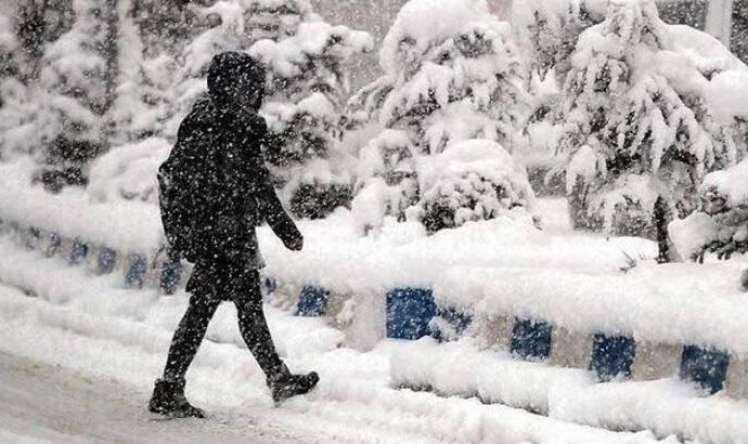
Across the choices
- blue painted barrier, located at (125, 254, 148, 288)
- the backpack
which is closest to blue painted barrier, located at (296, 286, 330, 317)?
the backpack

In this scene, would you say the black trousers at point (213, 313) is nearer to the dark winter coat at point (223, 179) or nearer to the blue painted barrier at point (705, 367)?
the dark winter coat at point (223, 179)

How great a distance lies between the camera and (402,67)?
1006 cm

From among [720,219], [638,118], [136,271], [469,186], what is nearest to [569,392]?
[720,219]

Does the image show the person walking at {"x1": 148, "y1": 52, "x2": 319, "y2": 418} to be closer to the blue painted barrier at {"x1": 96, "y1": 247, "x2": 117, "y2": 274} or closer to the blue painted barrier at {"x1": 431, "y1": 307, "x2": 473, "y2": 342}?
the blue painted barrier at {"x1": 431, "y1": 307, "x2": 473, "y2": 342}

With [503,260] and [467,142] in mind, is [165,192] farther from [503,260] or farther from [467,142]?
[467,142]

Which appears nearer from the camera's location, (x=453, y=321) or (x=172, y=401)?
(x=172, y=401)

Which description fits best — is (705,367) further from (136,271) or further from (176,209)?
(136,271)

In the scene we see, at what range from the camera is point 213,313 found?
22.0 ft

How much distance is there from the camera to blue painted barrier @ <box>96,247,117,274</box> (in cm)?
997

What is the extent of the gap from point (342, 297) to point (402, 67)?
283 centimetres

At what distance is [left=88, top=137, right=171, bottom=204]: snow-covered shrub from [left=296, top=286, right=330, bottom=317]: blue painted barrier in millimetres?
4048

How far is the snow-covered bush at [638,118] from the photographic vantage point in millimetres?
7992

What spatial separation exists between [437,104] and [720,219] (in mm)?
4341

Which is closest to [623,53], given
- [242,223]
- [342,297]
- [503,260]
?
[503,260]
